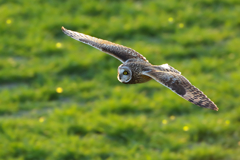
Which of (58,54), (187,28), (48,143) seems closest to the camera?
(48,143)

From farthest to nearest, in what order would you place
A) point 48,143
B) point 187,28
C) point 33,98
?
point 187,28, point 33,98, point 48,143

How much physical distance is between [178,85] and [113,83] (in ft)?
18.4

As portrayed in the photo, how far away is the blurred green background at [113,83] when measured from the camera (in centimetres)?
849

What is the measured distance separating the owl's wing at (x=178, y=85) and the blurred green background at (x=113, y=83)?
383cm

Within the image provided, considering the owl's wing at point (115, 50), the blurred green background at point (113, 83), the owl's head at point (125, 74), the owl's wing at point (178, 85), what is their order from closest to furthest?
the owl's wing at point (178, 85) → the owl's head at point (125, 74) → the owl's wing at point (115, 50) → the blurred green background at point (113, 83)

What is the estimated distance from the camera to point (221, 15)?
1231 centimetres

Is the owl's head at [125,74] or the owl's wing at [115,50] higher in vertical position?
the owl's wing at [115,50]

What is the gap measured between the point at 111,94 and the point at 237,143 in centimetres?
274

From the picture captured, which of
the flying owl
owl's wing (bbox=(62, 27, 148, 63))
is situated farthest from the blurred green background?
the flying owl

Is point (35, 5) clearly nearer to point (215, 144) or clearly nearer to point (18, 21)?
point (18, 21)

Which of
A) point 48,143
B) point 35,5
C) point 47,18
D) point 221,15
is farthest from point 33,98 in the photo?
point 221,15

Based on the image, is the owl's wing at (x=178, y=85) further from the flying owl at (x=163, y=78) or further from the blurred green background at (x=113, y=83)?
the blurred green background at (x=113, y=83)

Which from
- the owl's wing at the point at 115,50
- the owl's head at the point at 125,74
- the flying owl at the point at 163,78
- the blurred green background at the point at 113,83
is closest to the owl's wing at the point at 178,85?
the flying owl at the point at 163,78

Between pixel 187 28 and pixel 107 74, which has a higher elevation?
pixel 187 28
